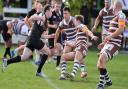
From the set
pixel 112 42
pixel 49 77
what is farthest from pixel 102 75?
pixel 49 77

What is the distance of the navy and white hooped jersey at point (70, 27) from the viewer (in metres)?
15.1

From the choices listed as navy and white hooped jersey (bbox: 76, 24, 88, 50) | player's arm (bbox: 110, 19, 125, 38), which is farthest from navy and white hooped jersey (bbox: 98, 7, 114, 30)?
player's arm (bbox: 110, 19, 125, 38)

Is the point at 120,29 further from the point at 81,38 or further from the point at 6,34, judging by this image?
the point at 6,34

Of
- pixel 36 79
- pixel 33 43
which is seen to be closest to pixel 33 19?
pixel 33 43

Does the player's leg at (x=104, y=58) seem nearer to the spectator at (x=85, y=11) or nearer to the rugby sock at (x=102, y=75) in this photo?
the rugby sock at (x=102, y=75)

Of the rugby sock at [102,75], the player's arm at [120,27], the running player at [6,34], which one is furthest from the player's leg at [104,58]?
the running player at [6,34]

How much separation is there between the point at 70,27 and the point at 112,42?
8.78 ft

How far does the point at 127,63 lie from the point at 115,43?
29.8ft

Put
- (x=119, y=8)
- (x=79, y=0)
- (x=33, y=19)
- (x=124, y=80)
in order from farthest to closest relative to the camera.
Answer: (x=79, y=0) → (x=124, y=80) → (x=33, y=19) → (x=119, y=8)

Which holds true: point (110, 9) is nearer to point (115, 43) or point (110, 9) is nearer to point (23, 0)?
point (115, 43)

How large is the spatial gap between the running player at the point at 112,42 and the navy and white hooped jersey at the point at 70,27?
8.15 ft

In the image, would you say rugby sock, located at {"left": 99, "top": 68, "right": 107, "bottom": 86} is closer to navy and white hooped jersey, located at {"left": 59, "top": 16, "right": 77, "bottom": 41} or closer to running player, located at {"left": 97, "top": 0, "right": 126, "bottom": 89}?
running player, located at {"left": 97, "top": 0, "right": 126, "bottom": 89}

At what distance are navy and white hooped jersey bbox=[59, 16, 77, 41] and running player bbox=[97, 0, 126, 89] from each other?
8.15 feet

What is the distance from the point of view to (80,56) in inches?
568
